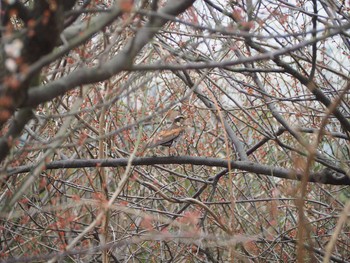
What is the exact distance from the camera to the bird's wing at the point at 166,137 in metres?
4.42

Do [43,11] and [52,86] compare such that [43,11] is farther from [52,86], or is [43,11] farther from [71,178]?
[71,178]

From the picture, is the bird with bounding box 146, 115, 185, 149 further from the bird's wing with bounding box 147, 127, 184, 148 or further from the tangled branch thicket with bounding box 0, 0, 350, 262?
the tangled branch thicket with bounding box 0, 0, 350, 262

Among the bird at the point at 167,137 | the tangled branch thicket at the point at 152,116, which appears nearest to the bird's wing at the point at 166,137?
the bird at the point at 167,137

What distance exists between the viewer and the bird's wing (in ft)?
14.5

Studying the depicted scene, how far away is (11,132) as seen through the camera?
2115mm

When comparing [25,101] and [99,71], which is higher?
[99,71]

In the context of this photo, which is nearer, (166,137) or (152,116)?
(152,116)

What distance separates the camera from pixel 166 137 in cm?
452

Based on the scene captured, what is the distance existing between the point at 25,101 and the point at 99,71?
25cm

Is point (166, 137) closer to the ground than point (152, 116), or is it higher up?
higher up

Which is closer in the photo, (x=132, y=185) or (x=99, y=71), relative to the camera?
(x=99, y=71)

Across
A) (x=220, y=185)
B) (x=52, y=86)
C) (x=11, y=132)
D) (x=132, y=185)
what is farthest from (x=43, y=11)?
(x=132, y=185)

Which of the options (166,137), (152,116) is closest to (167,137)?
(166,137)

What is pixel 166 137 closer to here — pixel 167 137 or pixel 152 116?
pixel 167 137
